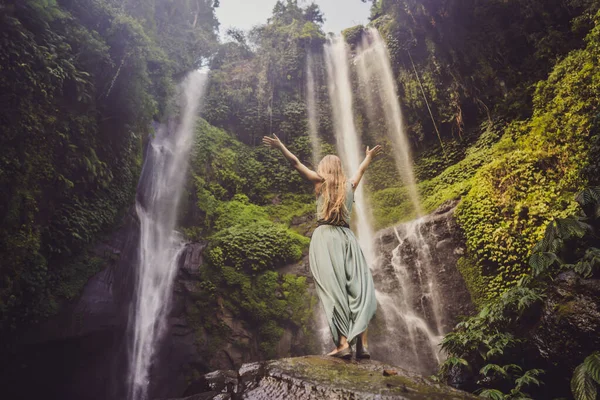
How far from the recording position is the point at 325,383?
7.06 feet

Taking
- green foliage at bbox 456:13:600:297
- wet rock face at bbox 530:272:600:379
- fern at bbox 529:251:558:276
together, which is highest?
green foliage at bbox 456:13:600:297

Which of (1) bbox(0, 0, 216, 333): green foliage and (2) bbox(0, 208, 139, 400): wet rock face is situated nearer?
(1) bbox(0, 0, 216, 333): green foliage

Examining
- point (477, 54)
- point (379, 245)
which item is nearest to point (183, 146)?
point (379, 245)

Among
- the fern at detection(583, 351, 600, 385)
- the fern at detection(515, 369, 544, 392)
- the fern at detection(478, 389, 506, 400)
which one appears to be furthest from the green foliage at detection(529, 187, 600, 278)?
the fern at detection(478, 389, 506, 400)

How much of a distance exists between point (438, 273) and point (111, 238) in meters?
7.49

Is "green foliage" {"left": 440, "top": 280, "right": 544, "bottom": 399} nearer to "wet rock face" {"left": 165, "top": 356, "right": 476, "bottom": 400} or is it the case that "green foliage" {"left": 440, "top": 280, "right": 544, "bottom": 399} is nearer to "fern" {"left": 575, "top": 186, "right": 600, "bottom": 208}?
"fern" {"left": 575, "top": 186, "right": 600, "bottom": 208}

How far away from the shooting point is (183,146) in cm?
1326

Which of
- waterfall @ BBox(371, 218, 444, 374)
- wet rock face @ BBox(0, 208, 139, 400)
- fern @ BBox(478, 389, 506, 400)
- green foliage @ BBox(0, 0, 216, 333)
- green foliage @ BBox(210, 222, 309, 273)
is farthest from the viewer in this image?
green foliage @ BBox(210, 222, 309, 273)

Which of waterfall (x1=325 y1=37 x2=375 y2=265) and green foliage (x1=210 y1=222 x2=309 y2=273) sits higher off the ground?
waterfall (x1=325 y1=37 x2=375 y2=265)

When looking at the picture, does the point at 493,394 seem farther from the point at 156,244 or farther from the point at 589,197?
the point at 156,244

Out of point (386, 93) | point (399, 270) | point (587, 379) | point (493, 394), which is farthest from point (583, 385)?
point (386, 93)

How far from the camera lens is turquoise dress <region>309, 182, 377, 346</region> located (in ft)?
9.87

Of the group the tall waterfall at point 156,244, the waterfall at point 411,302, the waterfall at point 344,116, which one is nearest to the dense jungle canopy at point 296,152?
the waterfall at point 344,116

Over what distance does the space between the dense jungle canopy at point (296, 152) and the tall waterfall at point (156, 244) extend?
27.3 inches
